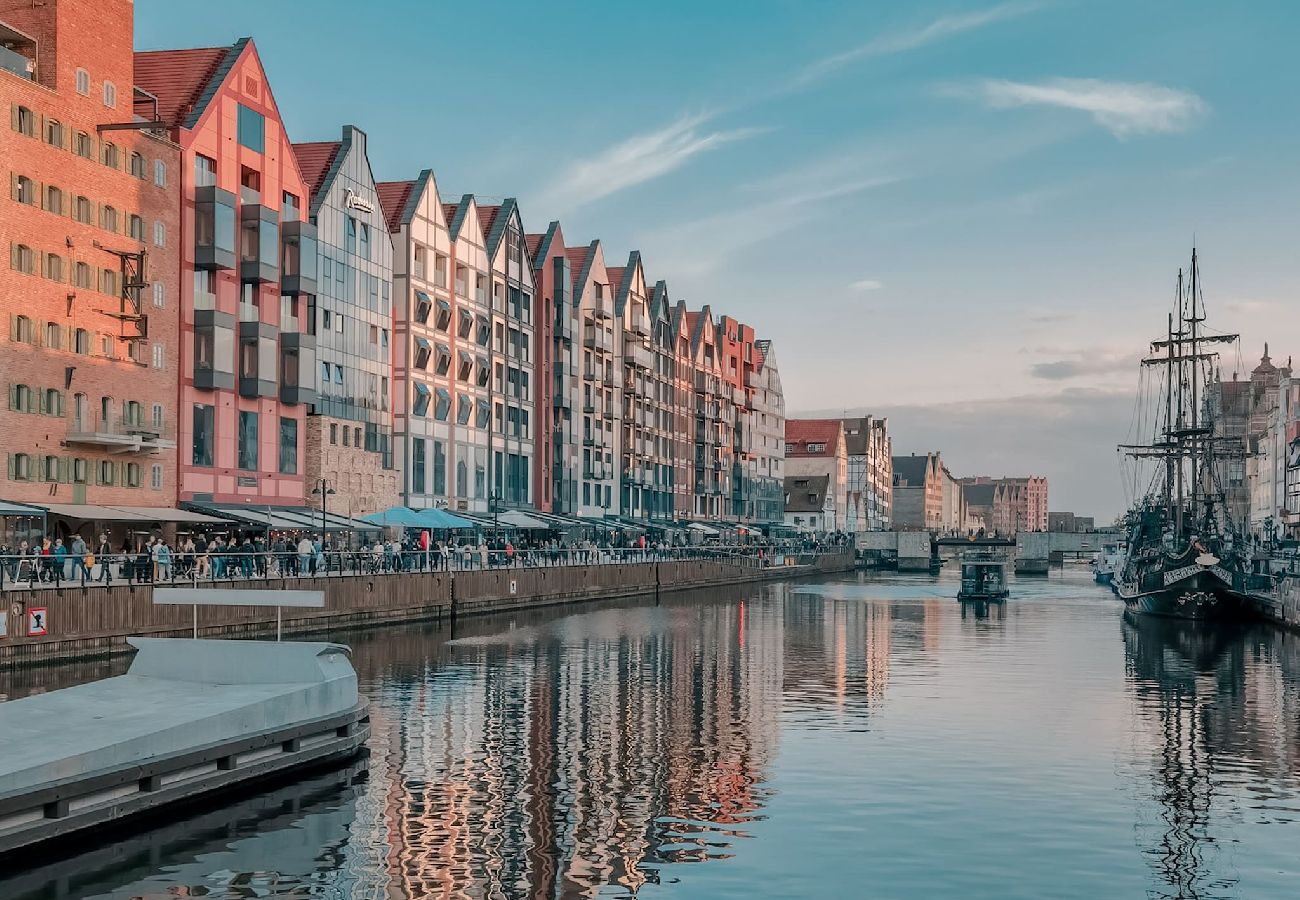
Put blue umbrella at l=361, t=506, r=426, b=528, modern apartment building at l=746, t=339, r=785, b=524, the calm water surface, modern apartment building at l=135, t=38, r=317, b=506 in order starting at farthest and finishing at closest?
1. modern apartment building at l=746, t=339, r=785, b=524
2. blue umbrella at l=361, t=506, r=426, b=528
3. modern apartment building at l=135, t=38, r=317, b=506
4. the calm water surface

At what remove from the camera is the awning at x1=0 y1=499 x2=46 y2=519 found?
57.6 metres

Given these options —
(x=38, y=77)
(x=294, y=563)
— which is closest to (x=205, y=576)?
(x=294, y=563)

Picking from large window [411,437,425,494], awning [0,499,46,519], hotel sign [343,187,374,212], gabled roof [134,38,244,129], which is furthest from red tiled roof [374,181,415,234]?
awning [0,499,46,519]

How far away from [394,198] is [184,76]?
2535cm

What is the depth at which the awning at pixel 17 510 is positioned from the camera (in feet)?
189

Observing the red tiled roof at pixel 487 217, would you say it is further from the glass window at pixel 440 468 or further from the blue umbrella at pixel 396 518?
the blue umbrella at pixel 396 518

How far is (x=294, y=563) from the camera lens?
6831 centimetres

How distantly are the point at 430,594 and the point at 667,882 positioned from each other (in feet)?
182

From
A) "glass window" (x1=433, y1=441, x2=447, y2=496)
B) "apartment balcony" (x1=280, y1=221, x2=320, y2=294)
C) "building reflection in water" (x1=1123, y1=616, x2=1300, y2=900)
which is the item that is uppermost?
"apartment balcony" (x1=280, y1=221, x2=320, y2=294)

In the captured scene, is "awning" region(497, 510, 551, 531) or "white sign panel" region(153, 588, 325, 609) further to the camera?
"awning" region(497, 510, 551, 531)

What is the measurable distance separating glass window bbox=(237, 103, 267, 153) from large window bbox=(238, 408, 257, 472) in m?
14.3

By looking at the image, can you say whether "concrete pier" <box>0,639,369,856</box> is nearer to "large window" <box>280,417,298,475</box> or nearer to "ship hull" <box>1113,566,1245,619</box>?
"large window" <box>280,417,298,475</box>

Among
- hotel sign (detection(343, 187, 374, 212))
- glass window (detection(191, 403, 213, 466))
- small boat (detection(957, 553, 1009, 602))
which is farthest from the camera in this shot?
small boat (detection(957, 553, 1009, 602))

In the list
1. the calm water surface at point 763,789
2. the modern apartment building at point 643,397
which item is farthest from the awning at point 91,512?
the modern apartment building at point 643,397
